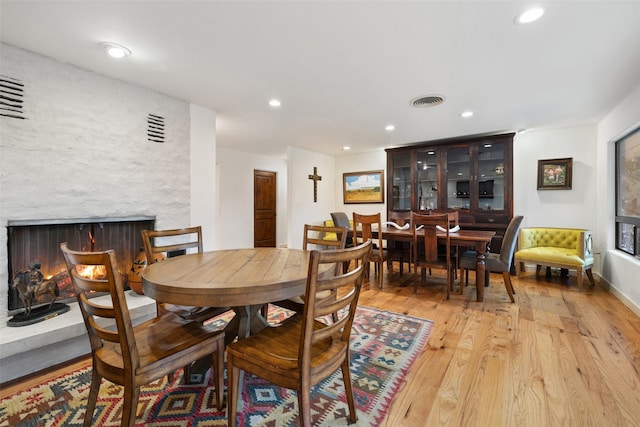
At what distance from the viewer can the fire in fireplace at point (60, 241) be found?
208 centimetres

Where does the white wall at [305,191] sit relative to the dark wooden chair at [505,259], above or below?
above

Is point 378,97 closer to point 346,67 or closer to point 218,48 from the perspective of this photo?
point 346,67

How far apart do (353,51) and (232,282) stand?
1.82 meters

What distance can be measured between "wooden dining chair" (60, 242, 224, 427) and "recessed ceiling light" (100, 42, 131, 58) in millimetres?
1577

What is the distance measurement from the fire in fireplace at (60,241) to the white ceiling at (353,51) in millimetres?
1300

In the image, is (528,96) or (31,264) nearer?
(31,264)

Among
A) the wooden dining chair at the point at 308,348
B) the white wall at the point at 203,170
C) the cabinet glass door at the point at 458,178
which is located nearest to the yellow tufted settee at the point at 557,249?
the cabinet glass door at the point at 458,178

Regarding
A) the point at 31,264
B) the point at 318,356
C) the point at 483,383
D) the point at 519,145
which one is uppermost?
the point at 519,145

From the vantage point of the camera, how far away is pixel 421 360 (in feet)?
6.52

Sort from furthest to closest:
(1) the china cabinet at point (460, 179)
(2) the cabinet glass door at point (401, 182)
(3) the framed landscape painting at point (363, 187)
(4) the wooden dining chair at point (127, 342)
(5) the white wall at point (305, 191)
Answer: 1. (3) the framed landscape painting at point (363, 187)
2. (5) the white wall at point (305, 191)
3. (2) the cabinet glass door at point (401, 182)
4. (1) the china cabinet at point (460, 179)
5. (4) the wooden dining chair at point (127, 342)

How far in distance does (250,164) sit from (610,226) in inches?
238

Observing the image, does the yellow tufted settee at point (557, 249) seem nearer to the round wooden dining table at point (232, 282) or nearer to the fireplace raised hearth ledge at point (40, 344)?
the round wooden dining table at point (232, 282)

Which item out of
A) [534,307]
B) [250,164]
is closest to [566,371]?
[534,307]

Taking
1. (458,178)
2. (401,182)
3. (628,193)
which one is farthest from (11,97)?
(628,193)
